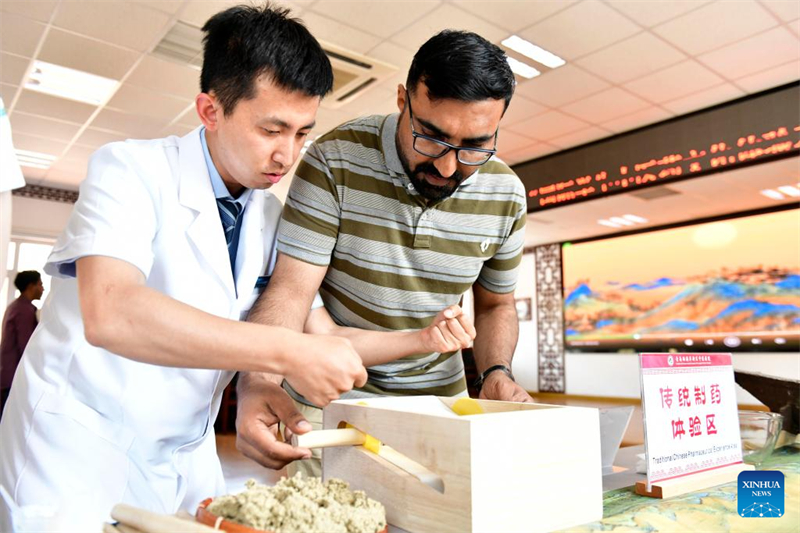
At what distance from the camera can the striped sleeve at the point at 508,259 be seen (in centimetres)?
152

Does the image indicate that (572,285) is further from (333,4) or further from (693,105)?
(333,4)

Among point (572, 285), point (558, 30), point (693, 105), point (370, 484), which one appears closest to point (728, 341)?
point (572, 285)

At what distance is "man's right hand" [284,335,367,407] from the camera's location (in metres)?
0.81

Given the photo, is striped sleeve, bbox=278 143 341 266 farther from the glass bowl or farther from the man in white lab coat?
the glass bowl

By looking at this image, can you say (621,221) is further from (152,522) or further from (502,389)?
(152,522)

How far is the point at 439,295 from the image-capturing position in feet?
4.68

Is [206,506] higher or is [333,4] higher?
[333,4]

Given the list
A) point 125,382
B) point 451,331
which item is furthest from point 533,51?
point 125,382

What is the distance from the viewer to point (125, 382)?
3.56 feet

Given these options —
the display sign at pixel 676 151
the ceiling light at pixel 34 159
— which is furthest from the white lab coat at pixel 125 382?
the ceiling light at pixel 34 159

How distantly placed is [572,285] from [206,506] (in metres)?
9.99

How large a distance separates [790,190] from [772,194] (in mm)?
196

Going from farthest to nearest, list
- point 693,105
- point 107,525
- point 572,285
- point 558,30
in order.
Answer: point 572,285 < point 693,105 < point 558,30 < point 107,525

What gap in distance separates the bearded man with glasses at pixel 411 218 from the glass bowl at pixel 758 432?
0.54m
